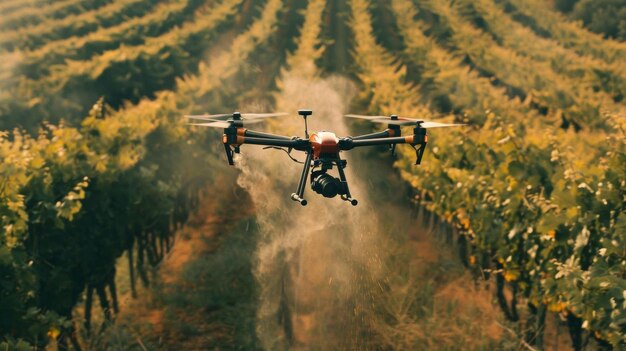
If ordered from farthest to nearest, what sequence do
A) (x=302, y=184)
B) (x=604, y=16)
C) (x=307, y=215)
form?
1. (x=604, y=16)
2. (x=307, y=215)
3. (x=302, y=184)

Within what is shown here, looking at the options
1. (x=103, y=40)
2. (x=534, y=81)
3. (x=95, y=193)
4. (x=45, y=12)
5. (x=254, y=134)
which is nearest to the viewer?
(x=254, y=134)

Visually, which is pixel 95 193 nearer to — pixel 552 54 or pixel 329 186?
pixel 329 186

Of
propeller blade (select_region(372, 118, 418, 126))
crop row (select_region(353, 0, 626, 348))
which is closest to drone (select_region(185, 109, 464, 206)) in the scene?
Result: propeller blade (select_region(372, 118, 418, 126))

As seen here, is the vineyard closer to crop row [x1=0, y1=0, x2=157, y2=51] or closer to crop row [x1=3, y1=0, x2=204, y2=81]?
crop row [x1=3, y1=0, x2=204, y2=81]

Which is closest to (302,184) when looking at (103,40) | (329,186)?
(329,186)

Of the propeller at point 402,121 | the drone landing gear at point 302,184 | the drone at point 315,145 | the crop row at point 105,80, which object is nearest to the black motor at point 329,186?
the drone at point 315,145

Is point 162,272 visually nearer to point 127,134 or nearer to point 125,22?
point 127,134
